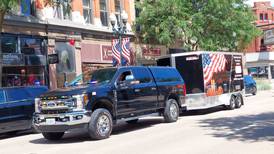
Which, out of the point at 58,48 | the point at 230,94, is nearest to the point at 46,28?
the point at 58,48

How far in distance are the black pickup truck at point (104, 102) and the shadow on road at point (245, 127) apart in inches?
70.1

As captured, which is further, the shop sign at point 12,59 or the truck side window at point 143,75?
the shop sign at point 12,59

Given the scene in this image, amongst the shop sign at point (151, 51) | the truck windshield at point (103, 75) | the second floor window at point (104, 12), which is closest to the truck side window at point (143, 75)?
the truck windshield at point (103, 75)

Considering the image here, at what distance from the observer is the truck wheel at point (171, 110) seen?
657 inches

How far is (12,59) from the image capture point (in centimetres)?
2508

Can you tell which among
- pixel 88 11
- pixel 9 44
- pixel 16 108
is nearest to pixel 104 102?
pixel 16 108

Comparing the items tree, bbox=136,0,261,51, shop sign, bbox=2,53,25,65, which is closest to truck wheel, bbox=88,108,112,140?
shop sign, bbox=2,53,25,65

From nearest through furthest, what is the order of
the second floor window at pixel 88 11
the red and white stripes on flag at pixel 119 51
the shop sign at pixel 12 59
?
the shop sign at pixel 12 59 → the red and white stripes on flag at pixel 119 51 → the second floor window at pixel 88 11

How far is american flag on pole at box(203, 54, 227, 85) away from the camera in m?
20.1

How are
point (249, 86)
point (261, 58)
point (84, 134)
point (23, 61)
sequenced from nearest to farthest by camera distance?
1. point (84, 134)
2. point (23, 61)
3. point (249, 86)
4. point (261, 58)

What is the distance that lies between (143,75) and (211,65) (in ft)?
17.8

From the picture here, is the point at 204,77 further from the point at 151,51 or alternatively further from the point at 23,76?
the point at 151,51

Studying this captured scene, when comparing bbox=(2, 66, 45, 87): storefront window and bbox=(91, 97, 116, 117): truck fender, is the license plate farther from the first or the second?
bbox=(2, 66, 45, 87): storefront window

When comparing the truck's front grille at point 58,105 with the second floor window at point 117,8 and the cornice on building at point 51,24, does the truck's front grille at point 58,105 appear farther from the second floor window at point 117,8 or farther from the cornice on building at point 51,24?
the second floor window at point 117,8
